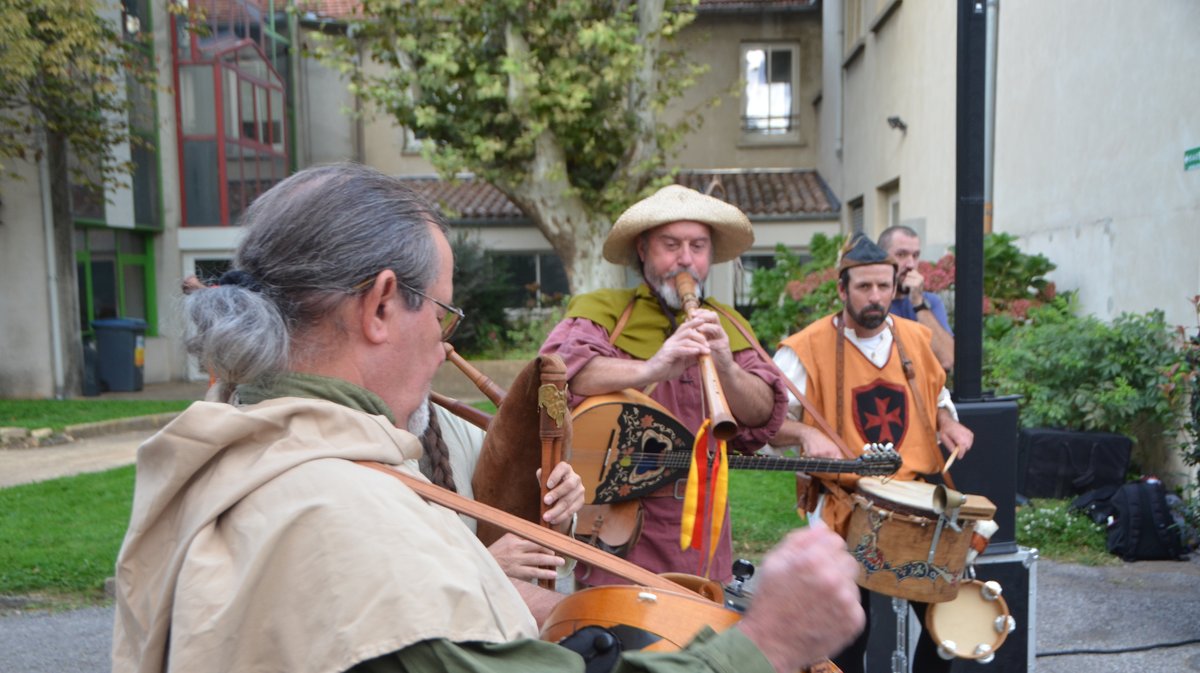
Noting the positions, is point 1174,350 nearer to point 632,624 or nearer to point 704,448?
point 704,448

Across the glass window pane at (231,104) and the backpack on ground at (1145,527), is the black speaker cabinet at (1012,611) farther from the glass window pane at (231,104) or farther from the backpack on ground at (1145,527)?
the glass window pane at (231,104)

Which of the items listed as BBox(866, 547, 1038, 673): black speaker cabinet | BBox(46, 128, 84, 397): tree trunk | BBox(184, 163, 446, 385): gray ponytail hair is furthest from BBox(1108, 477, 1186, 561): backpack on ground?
BBox(46, 128, 84, 397): tree trunk

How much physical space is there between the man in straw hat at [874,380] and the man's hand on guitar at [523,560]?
1638mm

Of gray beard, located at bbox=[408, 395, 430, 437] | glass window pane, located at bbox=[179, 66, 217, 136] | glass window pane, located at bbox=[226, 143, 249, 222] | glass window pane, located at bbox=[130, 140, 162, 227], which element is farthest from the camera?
glass window pane, located at bbox=[226, 143, 249, 222]

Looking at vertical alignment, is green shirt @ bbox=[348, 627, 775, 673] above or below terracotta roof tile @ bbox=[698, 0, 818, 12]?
below

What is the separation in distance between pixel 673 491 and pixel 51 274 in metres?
13.5

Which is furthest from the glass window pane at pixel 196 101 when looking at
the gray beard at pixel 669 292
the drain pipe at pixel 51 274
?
the gray beard at pixel 669 292

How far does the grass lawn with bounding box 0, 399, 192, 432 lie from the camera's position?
11039 mm

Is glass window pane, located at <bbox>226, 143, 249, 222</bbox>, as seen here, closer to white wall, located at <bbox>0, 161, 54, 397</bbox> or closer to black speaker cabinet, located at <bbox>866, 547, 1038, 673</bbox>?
white wall, located at <bbox>0, 161, 54, 397</bbox>

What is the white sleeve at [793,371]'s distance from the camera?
11.5 feet

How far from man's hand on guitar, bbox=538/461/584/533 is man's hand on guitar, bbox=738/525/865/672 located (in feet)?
2.83

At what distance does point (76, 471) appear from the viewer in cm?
851

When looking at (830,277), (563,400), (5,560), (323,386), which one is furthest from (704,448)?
(830,277)

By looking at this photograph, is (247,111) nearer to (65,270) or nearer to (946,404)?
(65,270)
